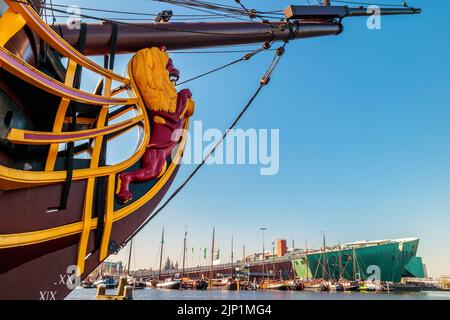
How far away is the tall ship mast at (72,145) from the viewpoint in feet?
12.2

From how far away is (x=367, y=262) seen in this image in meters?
53.3

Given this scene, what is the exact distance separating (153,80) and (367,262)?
55907 mm

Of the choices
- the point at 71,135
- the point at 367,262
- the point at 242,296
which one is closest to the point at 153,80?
the point at 71,135

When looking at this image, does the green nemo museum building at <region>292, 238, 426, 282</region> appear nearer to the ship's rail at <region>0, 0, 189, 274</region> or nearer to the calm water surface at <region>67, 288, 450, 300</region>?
the calm water surface at <region>67, 288, 450, 300</region>

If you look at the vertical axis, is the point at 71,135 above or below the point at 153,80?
below

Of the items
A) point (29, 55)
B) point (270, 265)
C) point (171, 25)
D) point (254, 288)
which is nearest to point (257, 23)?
point (171, 25)

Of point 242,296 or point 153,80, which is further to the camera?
point 242,296

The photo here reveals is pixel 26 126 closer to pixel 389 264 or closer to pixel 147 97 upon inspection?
pixel 147 97

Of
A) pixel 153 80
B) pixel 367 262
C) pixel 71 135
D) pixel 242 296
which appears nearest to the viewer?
pixel 71 135

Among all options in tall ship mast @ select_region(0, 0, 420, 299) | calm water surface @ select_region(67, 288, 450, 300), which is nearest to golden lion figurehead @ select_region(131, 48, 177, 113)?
tall ship mast @ select_region(0, 0, 420, 299)

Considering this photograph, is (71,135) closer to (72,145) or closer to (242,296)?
(72,145)

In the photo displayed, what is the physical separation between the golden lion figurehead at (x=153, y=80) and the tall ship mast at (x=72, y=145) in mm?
15

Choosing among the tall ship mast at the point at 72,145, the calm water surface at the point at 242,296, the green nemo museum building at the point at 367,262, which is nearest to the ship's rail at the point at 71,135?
the tall ship mast at the point at 72,145

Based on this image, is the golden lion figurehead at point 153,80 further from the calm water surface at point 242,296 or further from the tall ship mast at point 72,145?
the calm water surface at point 242,296
